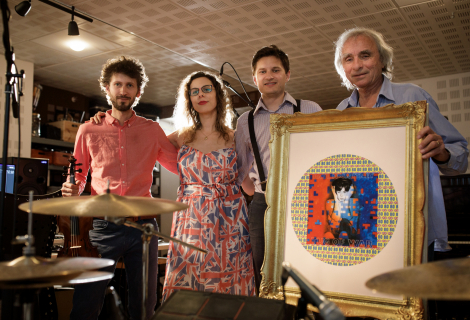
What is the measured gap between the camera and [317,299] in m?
0.78

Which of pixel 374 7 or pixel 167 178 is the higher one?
pixel 374 7

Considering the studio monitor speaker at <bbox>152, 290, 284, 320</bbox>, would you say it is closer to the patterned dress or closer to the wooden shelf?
the patterned dress

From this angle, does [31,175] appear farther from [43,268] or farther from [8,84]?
[43,268]

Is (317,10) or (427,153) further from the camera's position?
(317,10)

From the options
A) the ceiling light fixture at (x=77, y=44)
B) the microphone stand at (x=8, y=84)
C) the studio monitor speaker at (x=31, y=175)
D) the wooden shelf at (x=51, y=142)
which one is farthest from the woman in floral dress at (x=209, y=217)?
the wooden shelf at (x=51, y=142)

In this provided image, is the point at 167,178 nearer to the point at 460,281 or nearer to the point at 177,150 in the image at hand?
the point at 177,150

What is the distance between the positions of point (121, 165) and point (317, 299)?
59.9 inches

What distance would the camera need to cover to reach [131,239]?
194 centimetres

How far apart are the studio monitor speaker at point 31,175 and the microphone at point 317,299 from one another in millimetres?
3035

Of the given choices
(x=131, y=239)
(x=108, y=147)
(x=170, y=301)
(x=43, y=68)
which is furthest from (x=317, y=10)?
(x=43, y=68)

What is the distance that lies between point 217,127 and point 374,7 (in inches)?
109

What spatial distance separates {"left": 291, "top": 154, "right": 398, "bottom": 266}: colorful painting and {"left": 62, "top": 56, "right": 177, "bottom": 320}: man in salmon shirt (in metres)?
1.02

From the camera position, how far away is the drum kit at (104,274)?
2.34ft

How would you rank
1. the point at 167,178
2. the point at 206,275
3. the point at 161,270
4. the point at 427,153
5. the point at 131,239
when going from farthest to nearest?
the point at 167,178 < the point at 161,270 < the point at 131,239 < the point at 206,275 < the point at 427,153
